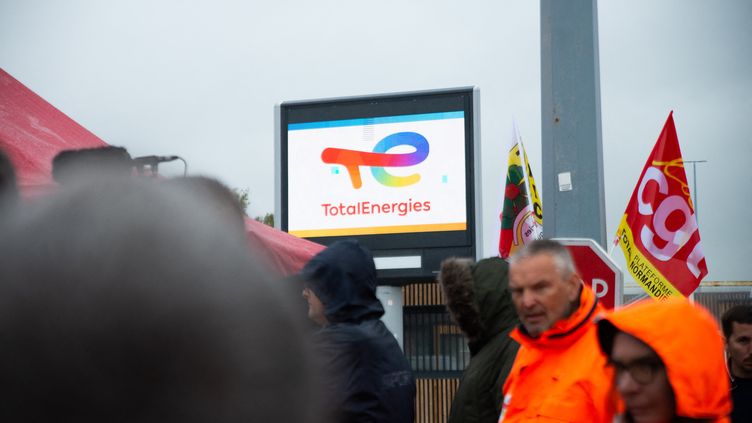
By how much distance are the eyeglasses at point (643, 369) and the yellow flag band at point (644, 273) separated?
13.0 ft

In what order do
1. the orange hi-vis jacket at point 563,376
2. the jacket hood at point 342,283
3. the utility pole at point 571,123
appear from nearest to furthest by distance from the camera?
the orange hi-vis jacket at point 563,376, the jacket hood at point 342,283, the utility pole at point 571,123

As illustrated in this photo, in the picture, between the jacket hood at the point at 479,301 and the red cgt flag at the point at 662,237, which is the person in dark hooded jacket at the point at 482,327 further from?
the red cgt flag at the point at 662,237

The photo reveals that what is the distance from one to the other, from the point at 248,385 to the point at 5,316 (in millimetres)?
182

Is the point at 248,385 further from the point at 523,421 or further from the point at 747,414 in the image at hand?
the point at 747,414

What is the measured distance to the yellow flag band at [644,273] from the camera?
5844mm

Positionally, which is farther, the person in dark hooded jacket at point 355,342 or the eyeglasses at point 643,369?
the person in dark hooded jacket at point 355,342

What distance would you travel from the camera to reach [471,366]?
356cm

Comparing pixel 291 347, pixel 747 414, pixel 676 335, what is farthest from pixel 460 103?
pixel 291 347

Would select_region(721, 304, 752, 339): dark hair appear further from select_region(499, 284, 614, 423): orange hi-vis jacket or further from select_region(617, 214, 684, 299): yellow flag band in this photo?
select_region(499, 284, 614, 423): orange hi-vis jacket

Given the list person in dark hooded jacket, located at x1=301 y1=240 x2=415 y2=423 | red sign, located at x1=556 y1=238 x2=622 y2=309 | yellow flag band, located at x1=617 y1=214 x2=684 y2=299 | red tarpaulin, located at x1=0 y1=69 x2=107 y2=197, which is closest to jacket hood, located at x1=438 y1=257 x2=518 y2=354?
person in dark hooded jacket, located at x1=301 y1=240 x2=415 y2=423

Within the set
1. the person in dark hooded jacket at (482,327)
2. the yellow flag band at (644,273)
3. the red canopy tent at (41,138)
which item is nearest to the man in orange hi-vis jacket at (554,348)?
the person in dark hooded jacket at (482,327)

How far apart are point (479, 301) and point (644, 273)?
8.79ft

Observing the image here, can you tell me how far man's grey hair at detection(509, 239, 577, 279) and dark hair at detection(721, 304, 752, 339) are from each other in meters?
1.60

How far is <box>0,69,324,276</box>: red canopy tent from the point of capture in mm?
3873
